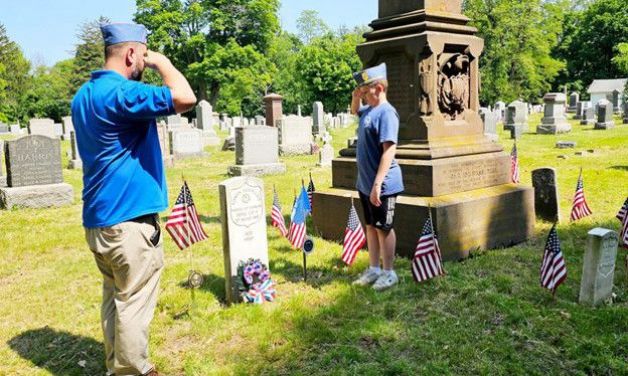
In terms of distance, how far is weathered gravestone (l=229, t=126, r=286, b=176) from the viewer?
13.8 meters

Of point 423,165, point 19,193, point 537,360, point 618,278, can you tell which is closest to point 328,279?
point 423,165

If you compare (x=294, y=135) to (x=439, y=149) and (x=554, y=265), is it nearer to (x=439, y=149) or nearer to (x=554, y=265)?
(x=439, y=149)

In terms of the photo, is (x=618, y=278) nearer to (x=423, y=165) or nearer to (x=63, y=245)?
(x=423, y=165)

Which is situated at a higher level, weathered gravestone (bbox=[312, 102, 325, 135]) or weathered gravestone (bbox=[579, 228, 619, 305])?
weathered gravestone (bbox=[312, 102, 325, 135])

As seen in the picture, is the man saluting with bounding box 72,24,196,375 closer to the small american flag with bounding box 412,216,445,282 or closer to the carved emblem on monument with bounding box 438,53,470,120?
the small american flag with bounding box 412,216,445,282

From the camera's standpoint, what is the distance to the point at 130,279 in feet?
10.3

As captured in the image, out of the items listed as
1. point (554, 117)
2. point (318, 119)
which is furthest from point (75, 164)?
point (554, 117)

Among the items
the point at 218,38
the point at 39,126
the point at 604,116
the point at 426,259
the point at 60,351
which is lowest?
the point at 60,351

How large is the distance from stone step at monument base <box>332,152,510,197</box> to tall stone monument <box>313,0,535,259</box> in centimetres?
1

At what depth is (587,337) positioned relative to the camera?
3.78 metres

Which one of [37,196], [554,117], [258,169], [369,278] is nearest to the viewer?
[369,278]

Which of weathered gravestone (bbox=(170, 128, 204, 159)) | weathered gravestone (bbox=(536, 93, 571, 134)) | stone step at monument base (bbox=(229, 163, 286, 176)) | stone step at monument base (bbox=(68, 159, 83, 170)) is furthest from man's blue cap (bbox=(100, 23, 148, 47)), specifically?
weathered gravestone (bbox=(536, 93, 571, 134))

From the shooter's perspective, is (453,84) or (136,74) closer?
(136,74)

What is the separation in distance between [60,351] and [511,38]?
4440 cm
